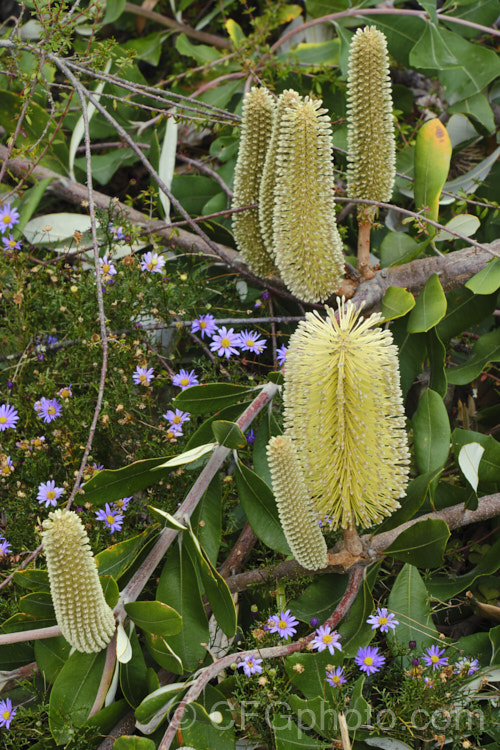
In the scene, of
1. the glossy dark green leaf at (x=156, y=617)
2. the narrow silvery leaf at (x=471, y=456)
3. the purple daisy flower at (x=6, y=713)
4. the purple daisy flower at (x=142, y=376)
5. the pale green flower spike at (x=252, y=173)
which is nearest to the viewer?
the glossy dark green leaf at (x=156, y=617)

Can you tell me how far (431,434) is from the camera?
1349 millimetres

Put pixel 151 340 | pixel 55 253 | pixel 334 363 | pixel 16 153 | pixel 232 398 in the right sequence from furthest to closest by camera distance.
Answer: pixel 55 253, pixel 151 340, pixel 16 153, pixel 232 398, pixel 334 363

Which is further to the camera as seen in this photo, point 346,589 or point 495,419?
point 495,419

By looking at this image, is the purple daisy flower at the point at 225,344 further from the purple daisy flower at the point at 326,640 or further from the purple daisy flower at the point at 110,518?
the purple daisy flower at the point at 326,640

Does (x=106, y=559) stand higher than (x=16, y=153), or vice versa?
(x=16, y=153)

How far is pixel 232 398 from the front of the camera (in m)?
1.40

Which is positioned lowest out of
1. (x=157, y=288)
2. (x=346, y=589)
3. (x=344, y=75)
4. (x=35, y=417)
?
(x=346, y=589)

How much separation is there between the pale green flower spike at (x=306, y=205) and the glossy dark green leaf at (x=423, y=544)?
520 mm

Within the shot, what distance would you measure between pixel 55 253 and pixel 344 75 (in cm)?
93

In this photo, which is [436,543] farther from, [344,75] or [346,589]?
A: [344,75]

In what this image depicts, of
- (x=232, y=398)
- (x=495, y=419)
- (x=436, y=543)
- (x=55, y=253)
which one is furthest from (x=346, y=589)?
(x=55, y=253)

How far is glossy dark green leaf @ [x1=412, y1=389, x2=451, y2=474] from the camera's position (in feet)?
4.38

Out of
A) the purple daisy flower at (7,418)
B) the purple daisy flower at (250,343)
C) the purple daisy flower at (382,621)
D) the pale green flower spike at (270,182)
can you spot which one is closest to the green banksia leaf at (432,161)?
the pale green flower spike at (270,182)

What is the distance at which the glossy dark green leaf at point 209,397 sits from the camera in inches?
52.6
